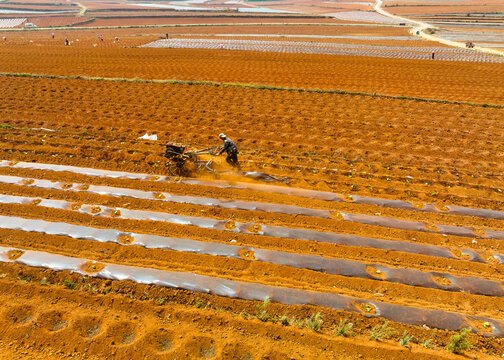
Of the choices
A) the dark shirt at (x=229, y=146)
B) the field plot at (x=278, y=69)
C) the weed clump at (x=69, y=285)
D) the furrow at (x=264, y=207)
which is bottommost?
the weed clump at (x=69, y=285)

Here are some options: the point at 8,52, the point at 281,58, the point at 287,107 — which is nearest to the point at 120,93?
the point at 287,107

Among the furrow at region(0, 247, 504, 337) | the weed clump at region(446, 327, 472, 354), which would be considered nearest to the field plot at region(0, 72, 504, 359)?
the furrow at region(0, 247, 504, 337)

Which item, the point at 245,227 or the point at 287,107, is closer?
the point at 245,227

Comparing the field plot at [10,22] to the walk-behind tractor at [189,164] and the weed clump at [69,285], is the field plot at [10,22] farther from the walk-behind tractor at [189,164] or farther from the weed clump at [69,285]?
the weed clump at [69,285]

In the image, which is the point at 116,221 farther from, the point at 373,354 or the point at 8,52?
the point at 8,52

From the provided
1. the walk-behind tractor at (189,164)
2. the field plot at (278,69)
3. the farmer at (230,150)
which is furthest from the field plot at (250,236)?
the field plot at (278,69)

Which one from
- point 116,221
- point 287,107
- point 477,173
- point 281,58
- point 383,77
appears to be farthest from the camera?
point 281,58
